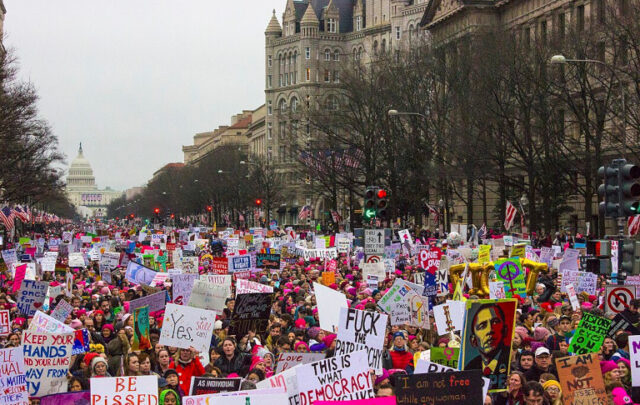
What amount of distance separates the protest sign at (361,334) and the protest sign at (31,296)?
27.1 feet

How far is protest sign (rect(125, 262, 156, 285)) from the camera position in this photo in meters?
25.5

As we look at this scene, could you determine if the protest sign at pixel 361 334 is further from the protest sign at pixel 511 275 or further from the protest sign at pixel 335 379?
the protest sign at pixel 511 275

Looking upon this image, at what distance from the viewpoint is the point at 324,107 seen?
7412 centimetres

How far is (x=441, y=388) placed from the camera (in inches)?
392

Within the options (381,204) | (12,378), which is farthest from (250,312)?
(381,204)

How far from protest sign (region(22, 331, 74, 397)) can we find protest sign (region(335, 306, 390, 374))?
114 inches

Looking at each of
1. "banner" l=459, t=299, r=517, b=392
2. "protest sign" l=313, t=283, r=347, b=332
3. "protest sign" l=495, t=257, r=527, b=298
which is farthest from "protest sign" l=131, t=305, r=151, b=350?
"protest sign" l=495, t=257, r=527, b=298

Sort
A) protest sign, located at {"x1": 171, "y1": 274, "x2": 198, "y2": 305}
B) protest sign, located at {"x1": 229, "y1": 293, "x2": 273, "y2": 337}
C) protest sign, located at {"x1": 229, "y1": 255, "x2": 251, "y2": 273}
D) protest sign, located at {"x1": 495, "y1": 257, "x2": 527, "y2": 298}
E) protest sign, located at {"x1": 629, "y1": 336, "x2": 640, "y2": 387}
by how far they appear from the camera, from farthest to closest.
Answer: protest sign, located at {"x1": 229, "y1": 255, "x2": 251, "y2": 273}, protest sign, located at {"x1": 171, "y1": 274, "x2": 198, "y2": 305}, protest sign, located at {"x1": 495, "y1": 257, "x2": 527, "y2": 298}, protest sign, located at {"x1": 229, "y1": 293, "x2": 273, "y2": 337}, protest sign, located at {"x1": 629, "y1": 336, "x2": 640, "y2": 387}

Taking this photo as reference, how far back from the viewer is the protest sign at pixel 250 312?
17.7 m

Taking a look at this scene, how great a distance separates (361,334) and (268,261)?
1652 centimetres

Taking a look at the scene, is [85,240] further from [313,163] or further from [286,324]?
[286,324]

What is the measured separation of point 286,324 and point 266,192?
329 ft

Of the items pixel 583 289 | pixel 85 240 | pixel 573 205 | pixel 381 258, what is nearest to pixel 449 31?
pixel 573 205

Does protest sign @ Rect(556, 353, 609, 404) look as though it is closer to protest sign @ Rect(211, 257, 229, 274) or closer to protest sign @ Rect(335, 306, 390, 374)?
protest sign @ Rect(335, 306, 390, 374)
